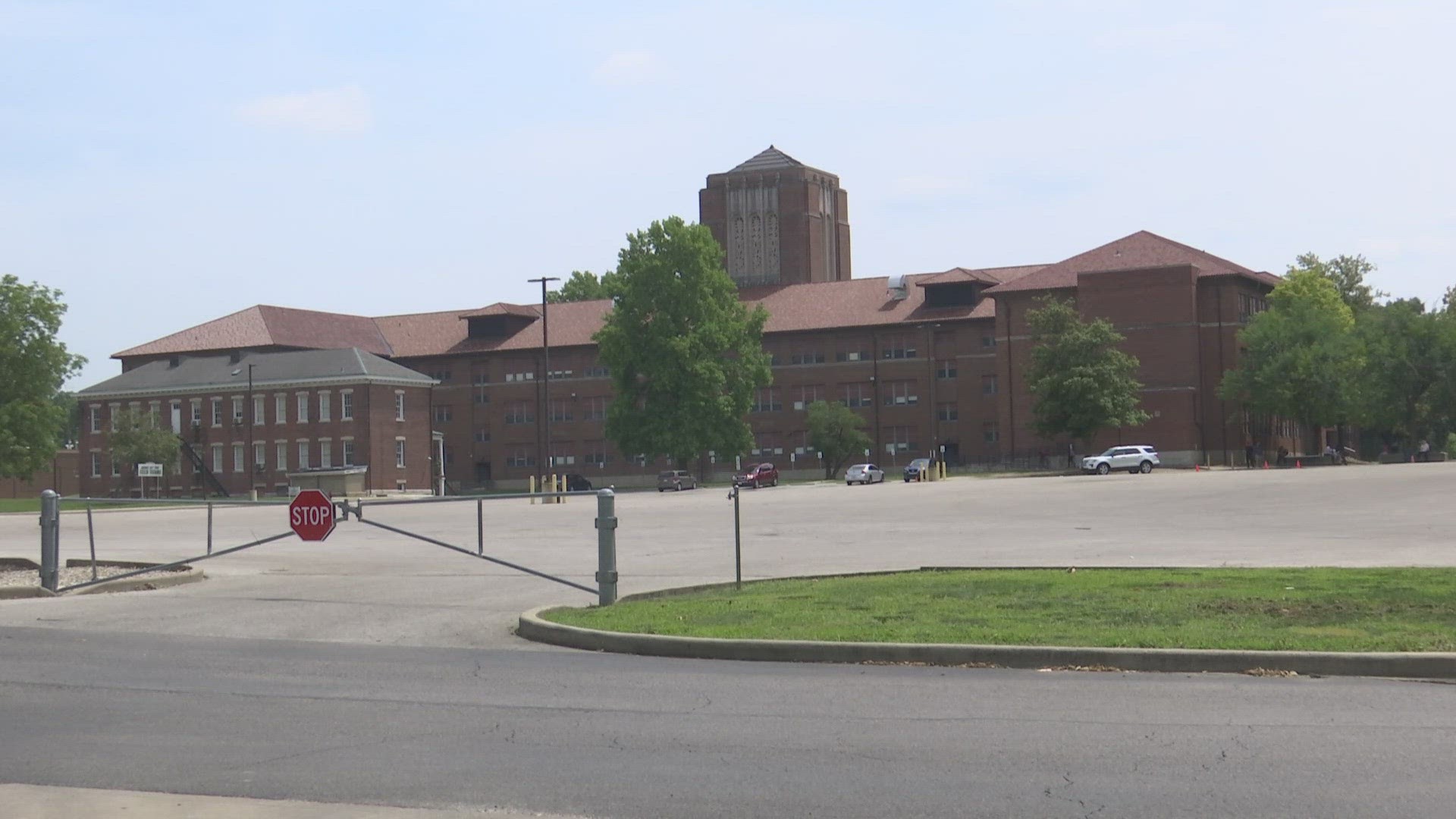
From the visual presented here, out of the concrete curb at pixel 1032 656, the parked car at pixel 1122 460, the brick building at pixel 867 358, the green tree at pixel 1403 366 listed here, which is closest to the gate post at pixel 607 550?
the concrete curb at pixel 1032 656

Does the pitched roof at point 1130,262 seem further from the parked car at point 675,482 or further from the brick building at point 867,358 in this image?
the parked car at point 675,482

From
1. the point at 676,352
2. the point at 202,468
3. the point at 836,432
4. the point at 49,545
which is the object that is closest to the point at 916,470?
the point at 676,352

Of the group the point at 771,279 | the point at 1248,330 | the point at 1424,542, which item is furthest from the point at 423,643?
the point at 771,279

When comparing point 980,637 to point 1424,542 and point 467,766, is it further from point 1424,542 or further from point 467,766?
point 1424,542

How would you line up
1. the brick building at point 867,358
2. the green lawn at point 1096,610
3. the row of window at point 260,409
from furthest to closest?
1. the row of window at point 260,409
2. the brick building at point 867,358
3. the green lawn at point 1096,610

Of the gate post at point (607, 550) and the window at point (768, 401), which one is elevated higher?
the window at point (768, 401)

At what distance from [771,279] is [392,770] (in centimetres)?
13039

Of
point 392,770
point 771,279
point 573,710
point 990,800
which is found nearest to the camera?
point 990,800

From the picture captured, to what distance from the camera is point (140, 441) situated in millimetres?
105562

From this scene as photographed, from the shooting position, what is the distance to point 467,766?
9094 mm

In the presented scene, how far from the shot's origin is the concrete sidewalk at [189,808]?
25.7 ft

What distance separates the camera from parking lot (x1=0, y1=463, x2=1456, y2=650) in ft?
61.8

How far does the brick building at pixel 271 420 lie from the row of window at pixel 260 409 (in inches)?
2.9

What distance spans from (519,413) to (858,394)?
28167 mm
